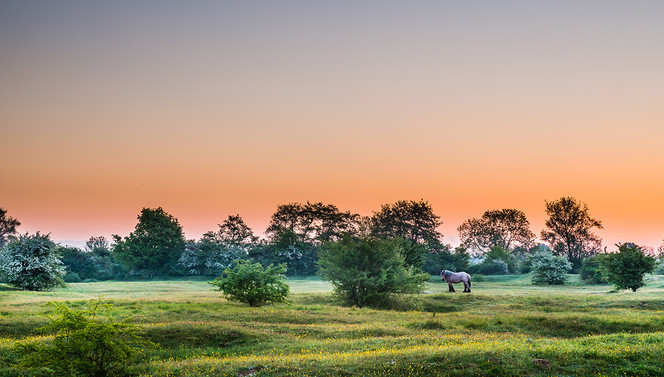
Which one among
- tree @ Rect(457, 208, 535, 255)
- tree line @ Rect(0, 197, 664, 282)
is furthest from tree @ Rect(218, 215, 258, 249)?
tree @ Rect(457, 208, 535, 255)

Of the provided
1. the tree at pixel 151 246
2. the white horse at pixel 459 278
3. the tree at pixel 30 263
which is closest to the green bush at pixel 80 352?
the tree at pixel 30 263

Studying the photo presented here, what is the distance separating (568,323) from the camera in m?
23.3

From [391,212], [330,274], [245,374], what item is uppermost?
[391,212]

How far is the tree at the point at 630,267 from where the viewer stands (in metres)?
42.6

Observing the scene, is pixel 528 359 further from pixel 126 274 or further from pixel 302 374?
pixel 126 274

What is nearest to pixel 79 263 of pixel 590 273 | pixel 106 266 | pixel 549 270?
pixel 106 266

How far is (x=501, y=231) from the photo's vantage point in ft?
384

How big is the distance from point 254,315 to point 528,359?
15.8 m

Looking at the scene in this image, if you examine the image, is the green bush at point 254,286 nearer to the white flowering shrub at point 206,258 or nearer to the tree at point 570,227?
the white flowering shrub at point 206,258

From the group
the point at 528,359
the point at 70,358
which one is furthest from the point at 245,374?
the point at 528,359

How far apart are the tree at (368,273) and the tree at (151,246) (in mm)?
57204

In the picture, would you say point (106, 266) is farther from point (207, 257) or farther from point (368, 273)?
point (368, 273)

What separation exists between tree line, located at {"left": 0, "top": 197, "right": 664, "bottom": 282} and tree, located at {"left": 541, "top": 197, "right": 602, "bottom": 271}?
0.18 meters

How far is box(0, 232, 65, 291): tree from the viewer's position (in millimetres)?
44062
